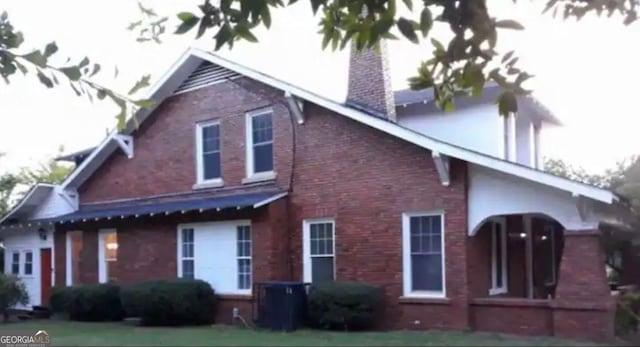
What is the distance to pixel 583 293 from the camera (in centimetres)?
1382

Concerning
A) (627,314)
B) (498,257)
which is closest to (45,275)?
(498,257)

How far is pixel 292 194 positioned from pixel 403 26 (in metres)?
12.8

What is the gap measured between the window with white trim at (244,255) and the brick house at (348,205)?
0.15 feet

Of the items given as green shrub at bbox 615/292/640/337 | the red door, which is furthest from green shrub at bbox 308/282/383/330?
the red door

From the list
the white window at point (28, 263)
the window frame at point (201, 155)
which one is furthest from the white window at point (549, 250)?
the white window at point (28, 263)

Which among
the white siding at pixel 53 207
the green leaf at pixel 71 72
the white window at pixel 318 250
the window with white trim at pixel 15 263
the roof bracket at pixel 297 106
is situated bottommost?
the window with white trim at pixel 15 263

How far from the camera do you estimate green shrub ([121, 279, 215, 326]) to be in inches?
711

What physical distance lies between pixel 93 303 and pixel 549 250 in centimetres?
1144

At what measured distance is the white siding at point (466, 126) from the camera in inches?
706

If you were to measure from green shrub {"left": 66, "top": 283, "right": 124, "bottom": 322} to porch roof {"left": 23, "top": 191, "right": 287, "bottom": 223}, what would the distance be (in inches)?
74.5

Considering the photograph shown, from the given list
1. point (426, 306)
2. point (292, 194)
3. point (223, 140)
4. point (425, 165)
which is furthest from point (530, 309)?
point (223, 140)

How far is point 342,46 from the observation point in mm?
6293

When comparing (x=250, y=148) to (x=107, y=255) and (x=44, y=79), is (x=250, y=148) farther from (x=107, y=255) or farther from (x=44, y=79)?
(x=44, y=79)

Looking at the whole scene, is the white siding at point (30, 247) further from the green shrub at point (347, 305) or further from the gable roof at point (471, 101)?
the gable roof at point (471, 101)
